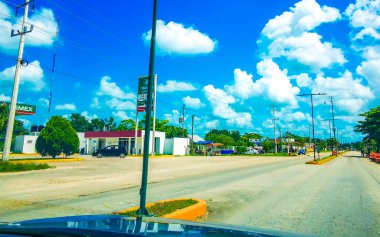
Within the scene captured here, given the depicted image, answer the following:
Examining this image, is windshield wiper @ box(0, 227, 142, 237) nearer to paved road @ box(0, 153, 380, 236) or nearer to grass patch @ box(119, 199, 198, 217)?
grass patch @ box(119, 199, 198, 217)

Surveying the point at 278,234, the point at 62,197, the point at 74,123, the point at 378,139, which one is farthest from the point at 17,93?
the point at 74,123

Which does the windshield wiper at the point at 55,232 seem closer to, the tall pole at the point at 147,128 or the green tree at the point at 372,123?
the tall pole at the point at 147,128

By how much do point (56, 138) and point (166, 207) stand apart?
86.1 feet

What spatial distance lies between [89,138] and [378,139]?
57.0m

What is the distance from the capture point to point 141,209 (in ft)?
22.1

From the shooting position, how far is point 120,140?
5778 cm

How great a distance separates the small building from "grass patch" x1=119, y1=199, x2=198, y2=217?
46.1 meters

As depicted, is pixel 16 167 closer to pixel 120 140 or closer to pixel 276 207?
pixel 276 207

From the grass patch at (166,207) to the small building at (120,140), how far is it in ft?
151

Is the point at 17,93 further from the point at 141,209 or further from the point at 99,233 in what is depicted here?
the point at 99,233

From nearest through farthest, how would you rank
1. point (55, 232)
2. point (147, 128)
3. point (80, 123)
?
point (55, 232)
point (147, 128)
point (80, 123)

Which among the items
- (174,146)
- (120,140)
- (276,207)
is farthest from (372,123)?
(276,207)

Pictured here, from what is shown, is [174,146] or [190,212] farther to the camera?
[174,146]

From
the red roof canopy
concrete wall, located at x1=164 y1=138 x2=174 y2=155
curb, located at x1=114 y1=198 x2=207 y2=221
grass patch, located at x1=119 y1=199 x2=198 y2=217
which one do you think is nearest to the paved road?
curb, located at x1=114 y1=198 x2=207 y2=221
